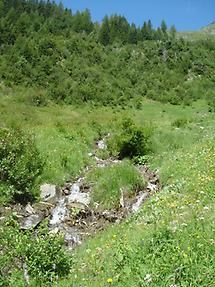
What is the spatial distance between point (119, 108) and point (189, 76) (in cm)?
2563

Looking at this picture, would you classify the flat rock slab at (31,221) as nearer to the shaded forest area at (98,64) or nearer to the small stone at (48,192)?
the small stone at (48,192)

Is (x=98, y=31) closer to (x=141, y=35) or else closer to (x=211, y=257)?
(x=141, y=35)

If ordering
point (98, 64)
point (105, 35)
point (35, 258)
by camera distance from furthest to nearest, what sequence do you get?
point (105, 35)
point (98, 64)
point (35, 258)

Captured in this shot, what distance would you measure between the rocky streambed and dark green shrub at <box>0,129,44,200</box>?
83 centimetres

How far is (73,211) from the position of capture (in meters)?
16.3

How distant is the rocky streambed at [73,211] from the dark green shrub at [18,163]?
0.83 metres

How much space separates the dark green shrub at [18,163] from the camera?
1731 cm

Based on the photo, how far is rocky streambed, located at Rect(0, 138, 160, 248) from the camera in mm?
15048

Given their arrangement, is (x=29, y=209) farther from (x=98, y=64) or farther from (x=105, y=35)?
(x=105, y=35)

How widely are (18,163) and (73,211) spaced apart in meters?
3.28

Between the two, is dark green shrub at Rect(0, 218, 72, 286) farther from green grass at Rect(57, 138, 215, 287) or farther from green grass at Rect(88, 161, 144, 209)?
green grass at Rect(88, 161, 144, 209)

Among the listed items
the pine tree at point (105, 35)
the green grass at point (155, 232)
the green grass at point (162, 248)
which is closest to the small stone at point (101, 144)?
the green grass at point (155, 232)

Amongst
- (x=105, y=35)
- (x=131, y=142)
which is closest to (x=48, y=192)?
Result: (x=131, y=142)

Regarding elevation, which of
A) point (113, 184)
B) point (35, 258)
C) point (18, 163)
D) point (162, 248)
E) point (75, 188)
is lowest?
point (75, 188)
